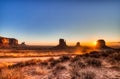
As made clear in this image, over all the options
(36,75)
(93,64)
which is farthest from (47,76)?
A: (93,64)

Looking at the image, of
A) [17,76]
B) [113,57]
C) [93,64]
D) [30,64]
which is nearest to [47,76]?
[17,76]

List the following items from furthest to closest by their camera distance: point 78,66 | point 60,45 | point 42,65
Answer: point 60,45, point 42,65, point 78,66

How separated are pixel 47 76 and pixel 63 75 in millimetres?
1071

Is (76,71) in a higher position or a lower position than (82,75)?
higher

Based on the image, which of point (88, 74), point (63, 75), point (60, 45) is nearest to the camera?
point (88, 74)

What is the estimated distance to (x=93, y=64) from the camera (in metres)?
17.8

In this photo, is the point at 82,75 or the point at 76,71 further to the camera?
the point at 76,71

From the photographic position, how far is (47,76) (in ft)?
52.1

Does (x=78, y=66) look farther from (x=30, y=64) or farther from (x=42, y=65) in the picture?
(x=30, y=64)

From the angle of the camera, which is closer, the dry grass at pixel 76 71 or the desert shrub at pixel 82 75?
the desert shrub at pixel 82 75

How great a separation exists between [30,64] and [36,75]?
4.44 meters

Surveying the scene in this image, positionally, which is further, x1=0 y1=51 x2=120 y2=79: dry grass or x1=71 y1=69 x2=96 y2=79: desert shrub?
x1=0 y1=51 x2=120 y2=79: dry grass

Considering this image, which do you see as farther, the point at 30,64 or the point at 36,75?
the point at 30,64

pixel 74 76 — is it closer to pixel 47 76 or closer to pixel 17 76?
pixel 47 76
